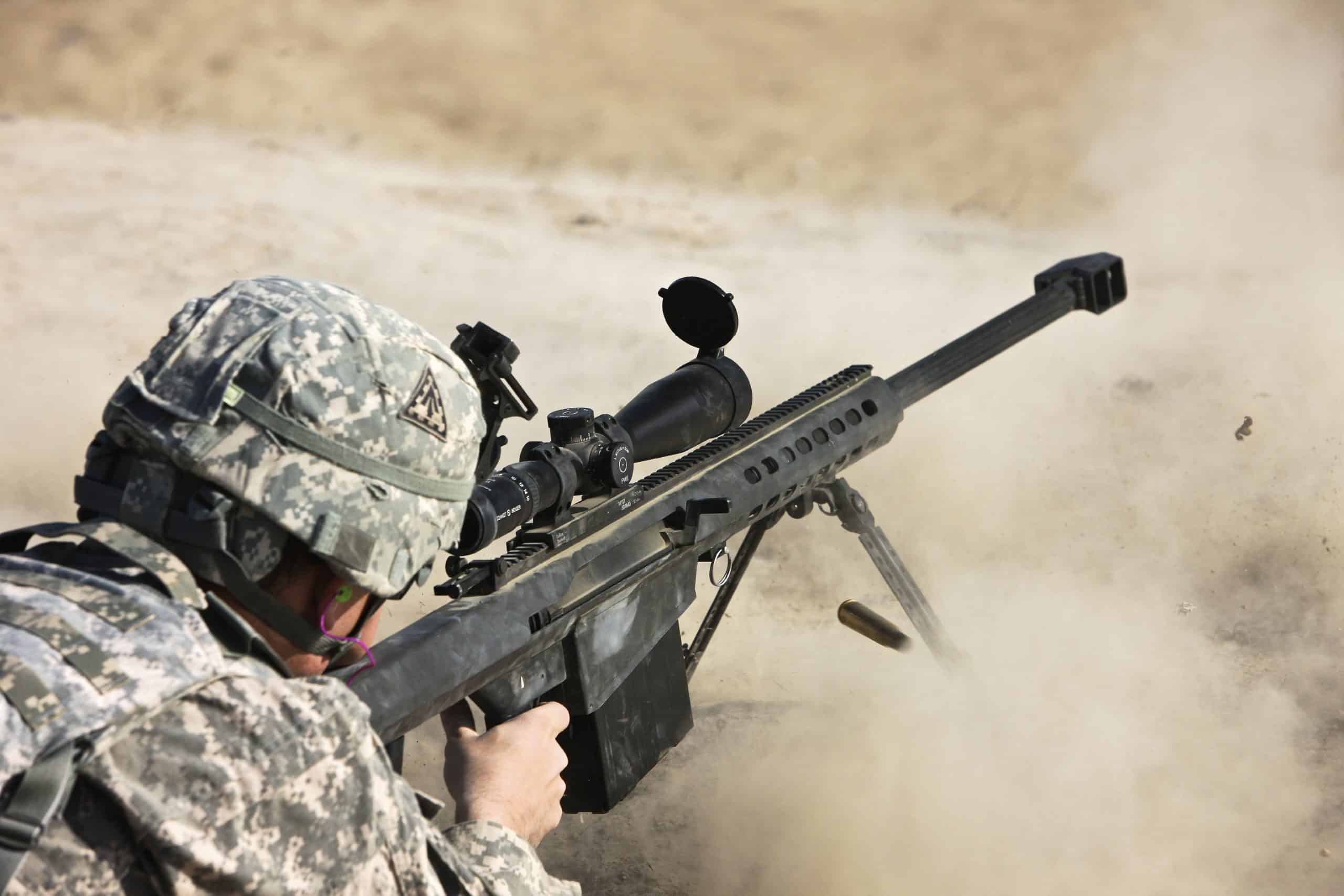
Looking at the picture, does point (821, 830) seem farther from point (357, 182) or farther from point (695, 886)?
point (357, 182)

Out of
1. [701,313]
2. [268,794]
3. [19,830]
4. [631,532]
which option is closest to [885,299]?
[701,313]

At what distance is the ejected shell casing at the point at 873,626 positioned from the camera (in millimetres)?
4375

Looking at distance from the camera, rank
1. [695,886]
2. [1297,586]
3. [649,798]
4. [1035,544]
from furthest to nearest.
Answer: [1035,544] < [1297,586] < [649,798] < [695,886]

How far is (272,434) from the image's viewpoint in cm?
171

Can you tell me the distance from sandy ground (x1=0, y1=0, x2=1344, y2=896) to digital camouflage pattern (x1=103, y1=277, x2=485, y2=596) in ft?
10.3

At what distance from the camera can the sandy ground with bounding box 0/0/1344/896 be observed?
489 cm

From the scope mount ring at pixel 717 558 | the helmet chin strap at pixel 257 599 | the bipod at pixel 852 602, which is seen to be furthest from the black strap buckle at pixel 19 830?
the bipod at pixel 852 602

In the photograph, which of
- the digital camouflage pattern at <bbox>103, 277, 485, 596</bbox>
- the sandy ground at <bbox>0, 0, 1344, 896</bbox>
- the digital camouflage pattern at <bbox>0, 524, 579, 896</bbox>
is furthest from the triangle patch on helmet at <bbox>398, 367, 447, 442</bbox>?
the sandy ground at <bbox>0, 0, 1344, 896</bbox>

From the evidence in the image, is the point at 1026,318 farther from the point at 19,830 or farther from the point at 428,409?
the point at 19,830

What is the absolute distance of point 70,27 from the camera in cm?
963

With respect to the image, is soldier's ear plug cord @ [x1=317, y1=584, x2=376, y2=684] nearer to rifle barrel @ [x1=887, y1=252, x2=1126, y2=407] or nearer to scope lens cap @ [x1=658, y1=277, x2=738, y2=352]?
scope lens cap @ [x1=658, y1=277, x2=738, y2=352]

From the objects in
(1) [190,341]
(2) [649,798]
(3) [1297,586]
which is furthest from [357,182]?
(1) [190,341]

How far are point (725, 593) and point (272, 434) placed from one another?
2769 millimetres

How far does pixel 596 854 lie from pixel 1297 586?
3.84 m
